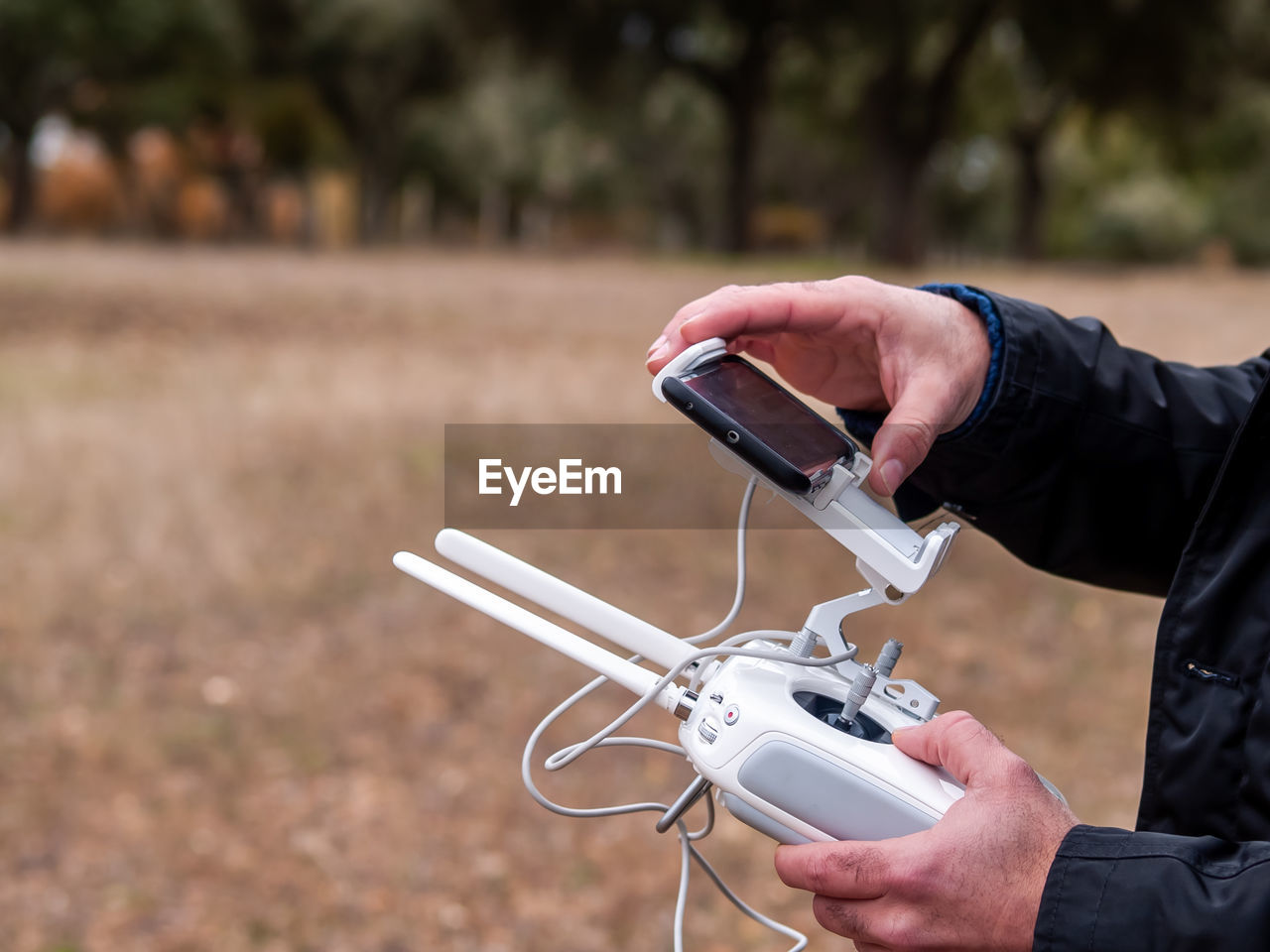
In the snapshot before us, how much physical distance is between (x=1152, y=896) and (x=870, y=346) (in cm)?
73

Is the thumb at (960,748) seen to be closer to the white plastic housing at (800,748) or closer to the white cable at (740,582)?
the white plastic housing at (800,748)

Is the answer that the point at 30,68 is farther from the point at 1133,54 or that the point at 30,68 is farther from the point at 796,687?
the point at 796,687

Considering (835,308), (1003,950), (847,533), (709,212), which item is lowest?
(709,212)

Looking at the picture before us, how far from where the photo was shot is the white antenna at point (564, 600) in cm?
125

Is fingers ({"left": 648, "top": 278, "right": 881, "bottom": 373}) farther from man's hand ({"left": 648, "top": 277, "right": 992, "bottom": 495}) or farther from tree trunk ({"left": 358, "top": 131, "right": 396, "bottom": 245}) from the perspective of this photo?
tree trunk ({"left": 358, "top": 131, "right": 396, "bottom": 245})

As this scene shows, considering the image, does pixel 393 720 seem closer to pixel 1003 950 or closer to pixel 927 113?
pixel 1003 950

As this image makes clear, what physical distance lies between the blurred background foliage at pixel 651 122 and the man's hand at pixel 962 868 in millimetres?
19202

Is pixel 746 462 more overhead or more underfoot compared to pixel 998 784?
more overhead

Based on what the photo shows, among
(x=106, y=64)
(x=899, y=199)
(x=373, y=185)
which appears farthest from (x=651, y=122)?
(x=106, y=64)

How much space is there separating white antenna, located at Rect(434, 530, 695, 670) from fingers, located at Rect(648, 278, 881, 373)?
0.89 ft

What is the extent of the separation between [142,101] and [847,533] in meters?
31.2

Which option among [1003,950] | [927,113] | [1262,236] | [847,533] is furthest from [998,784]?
[1262,236]

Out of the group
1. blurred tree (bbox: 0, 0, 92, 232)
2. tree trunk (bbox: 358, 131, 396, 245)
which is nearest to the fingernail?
blurred tree (bbox: 0, 0, 92, 232)

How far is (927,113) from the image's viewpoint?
21.3 metres
